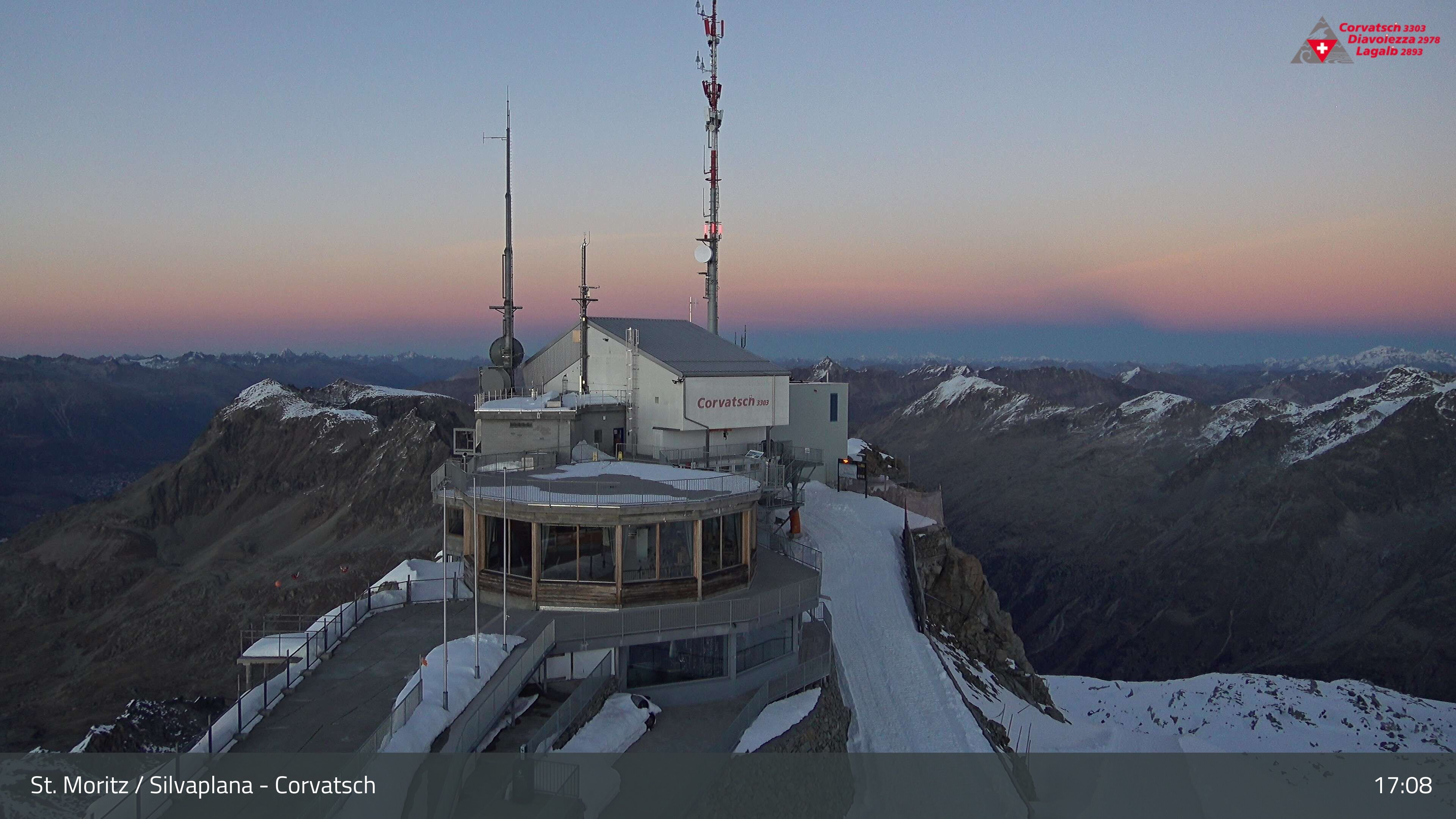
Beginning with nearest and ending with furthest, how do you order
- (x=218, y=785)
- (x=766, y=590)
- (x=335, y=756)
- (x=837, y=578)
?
1. (x=218, y=785)
2. (x=335, y=756)
3. (x=766, y=590)
4. (x=837, y=578)

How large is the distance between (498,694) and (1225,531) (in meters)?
100

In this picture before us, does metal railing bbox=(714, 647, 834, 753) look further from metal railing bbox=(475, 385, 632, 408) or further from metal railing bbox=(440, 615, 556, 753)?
metal railing bbox=(475, 385, 632, 408)

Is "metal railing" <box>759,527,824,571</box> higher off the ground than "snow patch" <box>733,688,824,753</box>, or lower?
higher

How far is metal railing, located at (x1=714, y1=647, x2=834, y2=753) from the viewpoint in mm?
18172

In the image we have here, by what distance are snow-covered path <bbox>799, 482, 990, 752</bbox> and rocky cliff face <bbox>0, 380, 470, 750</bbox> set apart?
3597 centimetres

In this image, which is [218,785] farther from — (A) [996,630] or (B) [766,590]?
(A) [996,630]

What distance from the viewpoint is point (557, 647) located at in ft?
61.5

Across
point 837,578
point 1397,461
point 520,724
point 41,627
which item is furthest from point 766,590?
point 1397,461

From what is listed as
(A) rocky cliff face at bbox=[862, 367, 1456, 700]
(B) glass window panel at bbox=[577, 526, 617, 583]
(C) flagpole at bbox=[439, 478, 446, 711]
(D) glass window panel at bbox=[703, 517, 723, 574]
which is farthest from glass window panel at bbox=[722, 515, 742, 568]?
(A) rocky cliff face at bbox=[862, 367, 1456, 700]

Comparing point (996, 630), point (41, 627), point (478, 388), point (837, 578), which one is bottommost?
point (41, 627)

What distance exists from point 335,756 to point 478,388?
25314 mm

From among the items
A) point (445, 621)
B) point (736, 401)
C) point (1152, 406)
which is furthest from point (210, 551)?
point (1152, 406)

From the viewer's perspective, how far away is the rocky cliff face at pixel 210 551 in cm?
5341

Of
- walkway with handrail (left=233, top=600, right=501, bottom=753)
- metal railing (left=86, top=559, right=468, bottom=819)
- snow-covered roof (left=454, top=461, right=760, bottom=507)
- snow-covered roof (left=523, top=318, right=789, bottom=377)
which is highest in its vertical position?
snow-covered roof (left=523, top=318, right=789, bottom=377)
